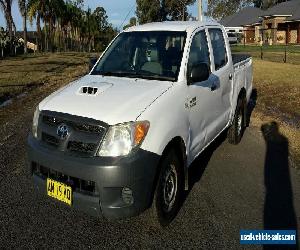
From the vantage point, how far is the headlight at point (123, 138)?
364cm

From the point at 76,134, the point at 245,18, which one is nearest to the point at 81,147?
the point at 76,134

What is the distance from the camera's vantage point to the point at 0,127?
8555 millimetres

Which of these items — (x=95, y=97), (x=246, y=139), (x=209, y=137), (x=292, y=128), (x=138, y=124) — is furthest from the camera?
(x=292, y=128)

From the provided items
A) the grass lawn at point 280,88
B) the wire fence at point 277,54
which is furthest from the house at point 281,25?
the grass lawn at point 280,88

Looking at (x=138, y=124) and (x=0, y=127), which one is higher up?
(x=138, y=124)

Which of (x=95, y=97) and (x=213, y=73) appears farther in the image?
(x=213, y=73)

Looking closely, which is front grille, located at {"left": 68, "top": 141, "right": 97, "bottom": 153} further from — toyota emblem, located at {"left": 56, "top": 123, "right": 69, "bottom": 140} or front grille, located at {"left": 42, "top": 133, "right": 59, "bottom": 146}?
front grille, located at {"left": 42, "top": 133, "right": 59, "bottom": 146}

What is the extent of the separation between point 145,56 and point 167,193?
1926mm

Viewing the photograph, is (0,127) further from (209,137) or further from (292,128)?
(292,128)

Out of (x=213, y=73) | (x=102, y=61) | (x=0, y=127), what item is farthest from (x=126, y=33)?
(x=0, y=127)

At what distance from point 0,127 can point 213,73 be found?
5215 mm

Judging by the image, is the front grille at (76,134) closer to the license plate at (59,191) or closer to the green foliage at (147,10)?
the license plate at (59,191)

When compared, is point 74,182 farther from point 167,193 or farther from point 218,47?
point 218,47

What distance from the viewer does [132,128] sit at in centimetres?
368
